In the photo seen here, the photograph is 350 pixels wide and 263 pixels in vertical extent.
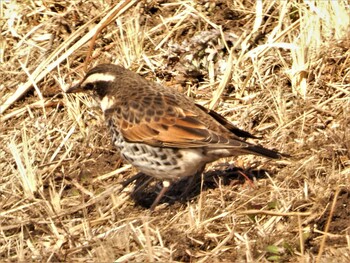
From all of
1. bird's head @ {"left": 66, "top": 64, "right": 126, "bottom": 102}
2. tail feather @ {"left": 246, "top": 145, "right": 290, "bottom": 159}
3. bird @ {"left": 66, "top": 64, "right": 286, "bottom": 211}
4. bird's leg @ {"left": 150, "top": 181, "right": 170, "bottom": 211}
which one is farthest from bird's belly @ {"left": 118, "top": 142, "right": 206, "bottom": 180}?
bird's head @ {"left": 66, "top": 64, "right": 126, "bottom": 102}

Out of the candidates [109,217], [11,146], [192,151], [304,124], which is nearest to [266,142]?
[304,124]

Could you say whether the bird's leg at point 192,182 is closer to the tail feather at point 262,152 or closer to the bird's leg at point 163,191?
the bird's leg at point 163,191

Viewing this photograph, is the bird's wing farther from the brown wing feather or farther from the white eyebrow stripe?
the white eyebrow stripe

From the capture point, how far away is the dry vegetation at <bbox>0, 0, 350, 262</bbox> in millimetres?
7629

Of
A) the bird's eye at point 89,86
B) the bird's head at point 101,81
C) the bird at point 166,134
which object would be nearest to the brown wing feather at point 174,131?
the bird at point 166,134

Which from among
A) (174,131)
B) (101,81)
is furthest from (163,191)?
(101,81)

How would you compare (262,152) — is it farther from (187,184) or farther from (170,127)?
(187,184)

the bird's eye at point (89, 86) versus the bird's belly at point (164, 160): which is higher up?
the bird's eye at point (89, 86)

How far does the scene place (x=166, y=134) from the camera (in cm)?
840

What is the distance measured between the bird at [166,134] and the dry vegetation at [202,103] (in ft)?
1.12

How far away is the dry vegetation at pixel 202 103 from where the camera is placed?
25.0 feet

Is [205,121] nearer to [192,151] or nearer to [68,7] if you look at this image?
[192,151]

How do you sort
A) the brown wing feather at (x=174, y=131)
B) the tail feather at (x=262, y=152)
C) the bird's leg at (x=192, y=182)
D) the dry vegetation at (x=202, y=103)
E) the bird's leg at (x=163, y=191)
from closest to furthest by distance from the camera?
1. the dry vegetation at (x=202, y=103)
2. the tail feather at (x=262, y=152)
3. the brown wing feather at (x=174, y=131)
4. the bird's leg at (x=163, y=191)
5. the bird's leg at (x=192, y=182)

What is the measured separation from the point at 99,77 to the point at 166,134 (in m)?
1.08
